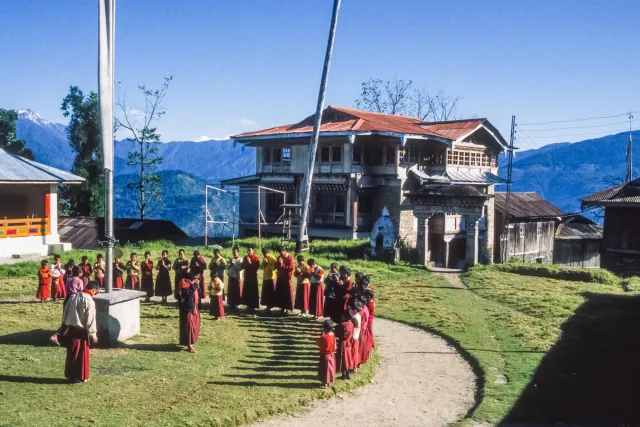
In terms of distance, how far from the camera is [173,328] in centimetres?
1518

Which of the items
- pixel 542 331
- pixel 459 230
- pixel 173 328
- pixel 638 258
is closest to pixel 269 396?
pixel 173 328

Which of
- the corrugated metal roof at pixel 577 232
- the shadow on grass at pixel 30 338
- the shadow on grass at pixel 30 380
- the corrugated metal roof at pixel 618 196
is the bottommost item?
the shadow on grass at pixel 30 380

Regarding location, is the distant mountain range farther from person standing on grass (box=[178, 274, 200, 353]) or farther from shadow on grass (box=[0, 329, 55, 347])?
person standing on grass (box=[178, 274, 200, 353])

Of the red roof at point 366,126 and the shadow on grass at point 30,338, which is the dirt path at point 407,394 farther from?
the red roof at point 366,126

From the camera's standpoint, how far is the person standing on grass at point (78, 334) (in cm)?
1088

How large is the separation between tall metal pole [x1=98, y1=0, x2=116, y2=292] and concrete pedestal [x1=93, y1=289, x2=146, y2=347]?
17.8 inches

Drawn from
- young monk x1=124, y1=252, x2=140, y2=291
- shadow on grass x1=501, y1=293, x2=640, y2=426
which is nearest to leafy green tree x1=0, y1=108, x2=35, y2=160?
young monk x1=124, y1=252, x2=140, y2=291

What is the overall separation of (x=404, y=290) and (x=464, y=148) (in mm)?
18666

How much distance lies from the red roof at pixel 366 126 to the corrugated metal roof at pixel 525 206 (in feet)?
22.1

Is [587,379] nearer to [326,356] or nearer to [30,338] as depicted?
[326,356]

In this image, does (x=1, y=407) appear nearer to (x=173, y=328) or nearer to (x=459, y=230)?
(x=173, y=328)

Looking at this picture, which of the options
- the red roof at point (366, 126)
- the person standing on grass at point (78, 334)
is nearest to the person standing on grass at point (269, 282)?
the person standing on grass at point (78, 334)

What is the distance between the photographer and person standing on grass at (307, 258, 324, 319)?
16.7 metres

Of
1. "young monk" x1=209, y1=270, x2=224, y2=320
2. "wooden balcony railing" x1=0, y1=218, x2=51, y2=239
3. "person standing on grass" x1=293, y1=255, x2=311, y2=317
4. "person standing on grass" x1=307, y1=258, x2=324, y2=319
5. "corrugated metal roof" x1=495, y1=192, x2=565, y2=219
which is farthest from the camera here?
"corrugated metal roof" x1=495, y1=192, x2=565, y2=219
